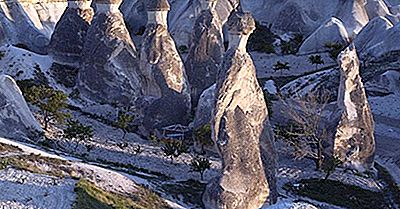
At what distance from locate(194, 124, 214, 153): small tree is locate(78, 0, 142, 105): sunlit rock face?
531 centimetres

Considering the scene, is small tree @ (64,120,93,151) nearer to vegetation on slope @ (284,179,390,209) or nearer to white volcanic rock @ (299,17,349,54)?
vegetation on slope @ (284,179,390,209)

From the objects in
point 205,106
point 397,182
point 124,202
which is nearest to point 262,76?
point 205,106

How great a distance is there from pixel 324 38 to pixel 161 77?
20369 mm

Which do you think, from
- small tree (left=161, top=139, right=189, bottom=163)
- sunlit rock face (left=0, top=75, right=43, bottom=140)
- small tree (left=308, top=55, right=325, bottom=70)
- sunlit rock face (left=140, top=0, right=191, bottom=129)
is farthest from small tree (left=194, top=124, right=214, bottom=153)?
small tree (left=308, top=55, right=325, bottom=70)

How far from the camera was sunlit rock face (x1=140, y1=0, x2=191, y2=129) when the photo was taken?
27016 mm

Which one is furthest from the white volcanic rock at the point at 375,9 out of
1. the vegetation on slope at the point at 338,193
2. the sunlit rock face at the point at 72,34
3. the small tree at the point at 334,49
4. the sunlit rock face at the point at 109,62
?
the vegetation on slope at the point at 338,193

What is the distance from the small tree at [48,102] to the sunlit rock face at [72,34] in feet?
16.5

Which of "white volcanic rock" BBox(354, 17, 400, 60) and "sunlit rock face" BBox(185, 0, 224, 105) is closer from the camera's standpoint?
"sunlit rock face" BBox(185, 0, 224, 105)

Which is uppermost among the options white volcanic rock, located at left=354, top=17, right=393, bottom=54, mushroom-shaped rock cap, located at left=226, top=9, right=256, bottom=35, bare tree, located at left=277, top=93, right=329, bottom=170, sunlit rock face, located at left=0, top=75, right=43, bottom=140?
mushroom-shaped rock cap, located at left=226, top=9, right=256, bottom=35

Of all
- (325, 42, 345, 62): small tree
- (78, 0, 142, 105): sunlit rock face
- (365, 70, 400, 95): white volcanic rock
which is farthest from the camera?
(325, 42, 345, 62): small tree

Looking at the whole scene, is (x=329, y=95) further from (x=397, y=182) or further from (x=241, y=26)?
(x=241, y=26)

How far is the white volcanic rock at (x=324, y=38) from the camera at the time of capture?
4453cm

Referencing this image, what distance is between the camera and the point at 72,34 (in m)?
33.5

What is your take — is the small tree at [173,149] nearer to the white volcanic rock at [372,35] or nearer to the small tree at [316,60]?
the white volcanic rock at [372,35]
